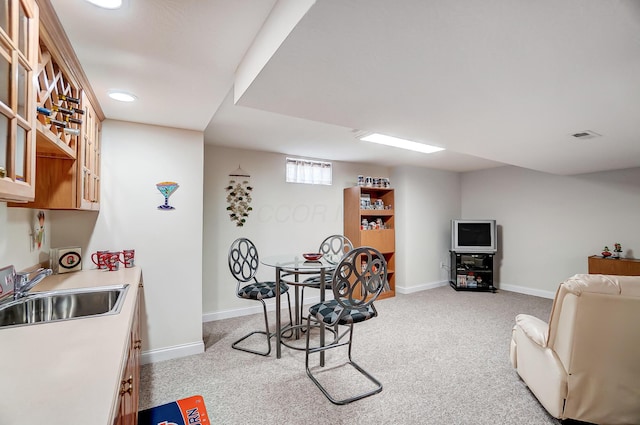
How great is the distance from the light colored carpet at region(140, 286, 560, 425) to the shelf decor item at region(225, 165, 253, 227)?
4.71 feet

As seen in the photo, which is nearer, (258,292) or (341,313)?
(341,313)

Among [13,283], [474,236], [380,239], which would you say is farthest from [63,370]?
[474,236]

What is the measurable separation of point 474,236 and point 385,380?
12.9ft

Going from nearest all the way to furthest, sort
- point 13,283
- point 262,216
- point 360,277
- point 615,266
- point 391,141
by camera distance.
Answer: point 13,283, point 360,277, point 391,141, point 615,266, point 262,216

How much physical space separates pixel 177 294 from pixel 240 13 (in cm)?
254

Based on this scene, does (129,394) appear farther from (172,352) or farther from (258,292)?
(172,352)

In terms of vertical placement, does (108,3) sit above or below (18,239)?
above

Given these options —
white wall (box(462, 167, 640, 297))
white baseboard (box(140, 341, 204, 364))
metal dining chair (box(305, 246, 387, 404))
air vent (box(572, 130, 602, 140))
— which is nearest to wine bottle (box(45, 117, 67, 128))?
metal dining chair (box(305, 246, 387, 404))

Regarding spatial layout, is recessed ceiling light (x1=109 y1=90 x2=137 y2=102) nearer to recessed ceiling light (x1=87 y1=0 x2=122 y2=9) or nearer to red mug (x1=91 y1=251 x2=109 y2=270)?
recessed ceiling light (x1=87 y1=0 x2=122 y2=9)

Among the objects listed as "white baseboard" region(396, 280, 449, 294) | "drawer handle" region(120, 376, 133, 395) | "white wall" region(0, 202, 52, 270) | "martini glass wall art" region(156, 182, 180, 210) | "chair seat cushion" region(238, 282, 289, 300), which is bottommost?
"white baseboard" region(396, 280, 449, 294)

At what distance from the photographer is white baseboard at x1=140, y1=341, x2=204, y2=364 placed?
8.87 feet

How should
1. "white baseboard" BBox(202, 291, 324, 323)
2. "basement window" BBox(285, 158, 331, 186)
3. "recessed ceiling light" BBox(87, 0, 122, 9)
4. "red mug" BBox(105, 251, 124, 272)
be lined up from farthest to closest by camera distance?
1. "basement window" BBox(285, 158, 331, 186)
2. "white baseboard" BBox(202, 291, 324, 323)
3. "red mug" BBox(105, 251, 124, 272)
4. "recessed ceiling light" BBox(87, 0, 122, 9)

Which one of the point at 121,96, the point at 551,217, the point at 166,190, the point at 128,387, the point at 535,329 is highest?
the point at 121,96

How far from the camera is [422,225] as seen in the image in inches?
217
